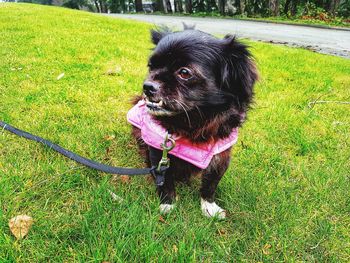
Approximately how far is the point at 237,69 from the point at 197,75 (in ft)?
0.83

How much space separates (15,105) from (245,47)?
2805 millimetres

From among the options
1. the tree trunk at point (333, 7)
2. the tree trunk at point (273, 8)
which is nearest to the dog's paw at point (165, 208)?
the tree trunk at point (273, 8)

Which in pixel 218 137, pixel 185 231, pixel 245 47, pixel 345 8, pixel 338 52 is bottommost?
pixel 345 8

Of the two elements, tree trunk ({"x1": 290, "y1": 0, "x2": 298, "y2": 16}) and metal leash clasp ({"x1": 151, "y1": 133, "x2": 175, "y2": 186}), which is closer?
metal leash clasp ({"x1": 151, "y1": 133, "x2": 175, "y2": 186})

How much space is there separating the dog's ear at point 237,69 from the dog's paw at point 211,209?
812 millimetres

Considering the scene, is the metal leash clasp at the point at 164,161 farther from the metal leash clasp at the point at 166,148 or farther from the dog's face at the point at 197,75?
the dog's face at the point at 197,75

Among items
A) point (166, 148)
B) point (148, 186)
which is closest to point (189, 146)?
point (166, 148)

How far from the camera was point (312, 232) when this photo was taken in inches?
80.8

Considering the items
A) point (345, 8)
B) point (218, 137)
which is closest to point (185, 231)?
point (218, 137)

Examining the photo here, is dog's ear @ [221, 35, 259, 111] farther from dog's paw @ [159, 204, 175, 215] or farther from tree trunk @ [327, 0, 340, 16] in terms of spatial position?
tree trunk @ [327, 0, 340, 16]

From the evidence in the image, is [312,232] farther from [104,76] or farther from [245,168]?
[104,76]

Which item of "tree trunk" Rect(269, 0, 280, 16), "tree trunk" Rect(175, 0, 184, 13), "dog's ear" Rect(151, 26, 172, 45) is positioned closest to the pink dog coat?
"dog's ear" Rect(151, 26, 172, 45)

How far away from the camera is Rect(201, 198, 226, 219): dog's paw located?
84.1 inches

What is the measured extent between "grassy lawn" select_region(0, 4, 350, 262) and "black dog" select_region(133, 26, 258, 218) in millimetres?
338
